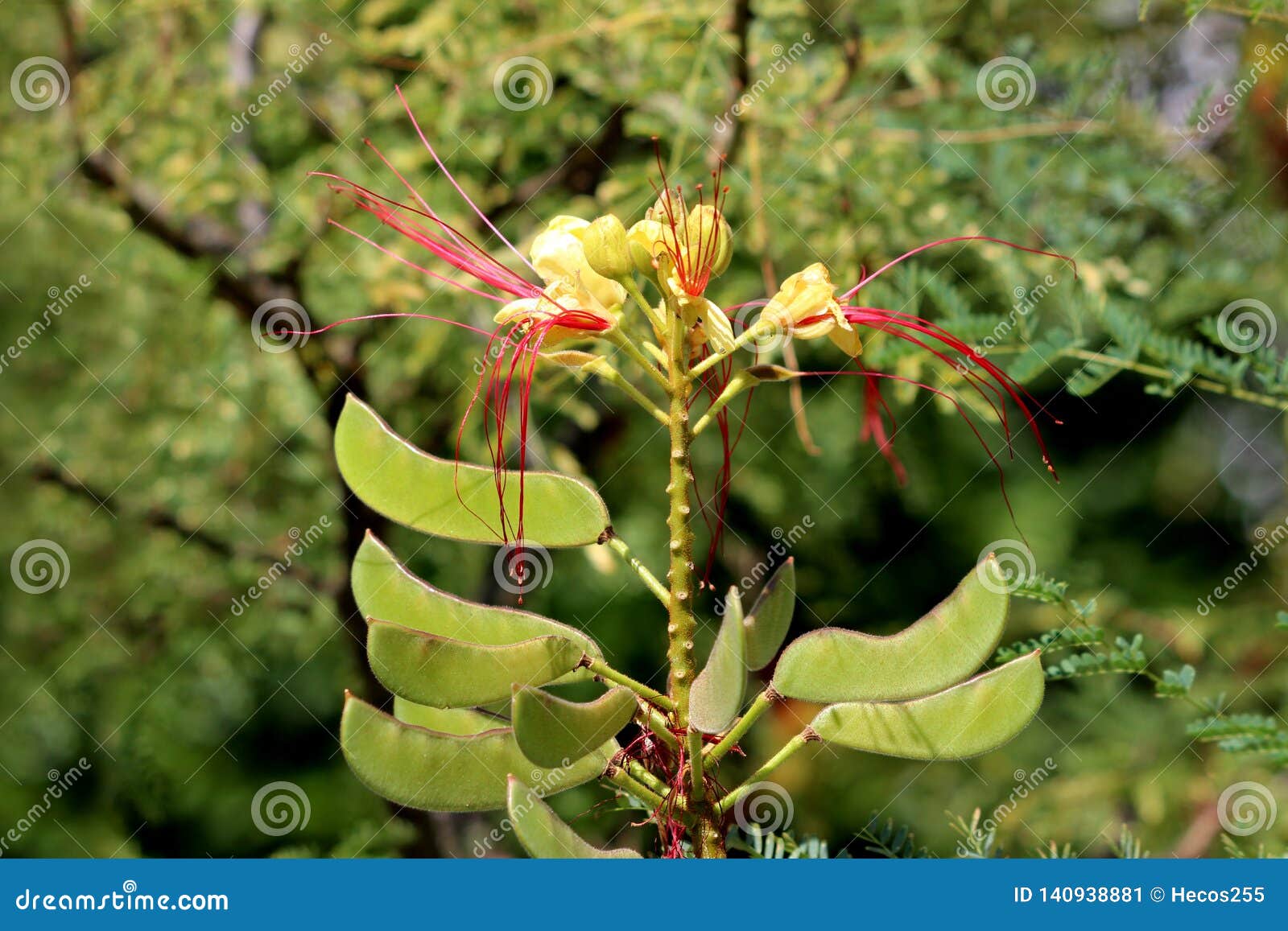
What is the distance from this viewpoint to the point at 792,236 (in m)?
2.23

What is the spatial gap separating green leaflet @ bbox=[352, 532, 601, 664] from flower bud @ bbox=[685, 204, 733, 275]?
23cm

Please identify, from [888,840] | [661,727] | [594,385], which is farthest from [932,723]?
[594,385]

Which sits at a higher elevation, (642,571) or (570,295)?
(570,295)

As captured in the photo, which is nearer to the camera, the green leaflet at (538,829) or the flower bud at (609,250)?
the green leaflet at (538,829)

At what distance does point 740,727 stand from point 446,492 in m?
0.22

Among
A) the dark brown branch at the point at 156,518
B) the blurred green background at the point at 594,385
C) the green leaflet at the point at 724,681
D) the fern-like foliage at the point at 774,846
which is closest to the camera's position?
the green leaflet at the point at 724,681

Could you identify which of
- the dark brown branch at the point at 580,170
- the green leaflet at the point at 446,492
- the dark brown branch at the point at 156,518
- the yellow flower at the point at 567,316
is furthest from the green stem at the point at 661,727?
the dark brown branch at the point at 156,518

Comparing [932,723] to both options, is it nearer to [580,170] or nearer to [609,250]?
[609,250]

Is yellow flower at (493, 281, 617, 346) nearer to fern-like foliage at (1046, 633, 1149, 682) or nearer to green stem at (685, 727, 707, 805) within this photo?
green stem at (685, 727, 707, 805)

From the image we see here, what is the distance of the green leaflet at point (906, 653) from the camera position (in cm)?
59

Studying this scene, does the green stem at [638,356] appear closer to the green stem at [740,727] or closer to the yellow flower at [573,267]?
the yellow flower at [573,267]

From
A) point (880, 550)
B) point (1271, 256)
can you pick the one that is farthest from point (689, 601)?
point (880, 550)

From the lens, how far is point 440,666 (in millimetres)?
556

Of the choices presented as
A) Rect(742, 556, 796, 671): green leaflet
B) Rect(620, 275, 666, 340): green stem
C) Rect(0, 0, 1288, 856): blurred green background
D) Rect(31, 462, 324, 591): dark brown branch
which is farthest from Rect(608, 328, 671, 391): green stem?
Rect(31, 462, 324, 591): dark brown branch
